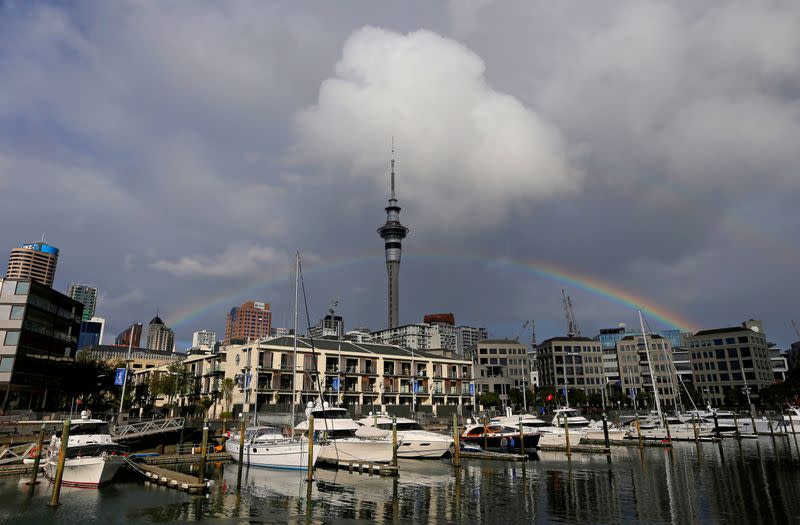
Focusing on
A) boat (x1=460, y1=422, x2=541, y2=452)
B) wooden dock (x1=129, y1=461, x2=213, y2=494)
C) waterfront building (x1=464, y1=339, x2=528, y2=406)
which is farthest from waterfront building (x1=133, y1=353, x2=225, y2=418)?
waterfront building (x1=464, y1=339, x2=528, y2=406)

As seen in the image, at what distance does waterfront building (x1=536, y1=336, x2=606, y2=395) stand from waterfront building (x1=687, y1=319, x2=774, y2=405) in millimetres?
28717

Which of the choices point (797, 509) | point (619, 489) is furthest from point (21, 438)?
point (797, 509)

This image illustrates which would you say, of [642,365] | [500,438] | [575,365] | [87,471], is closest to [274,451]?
[87,471]

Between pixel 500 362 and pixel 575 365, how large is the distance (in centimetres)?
2469

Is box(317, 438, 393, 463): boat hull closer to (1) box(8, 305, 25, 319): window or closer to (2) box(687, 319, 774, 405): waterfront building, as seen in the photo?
(1) box(8, 305, 25, 319): window

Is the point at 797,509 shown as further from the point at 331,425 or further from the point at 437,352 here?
the point at 437,352

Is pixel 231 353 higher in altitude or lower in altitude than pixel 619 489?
higher

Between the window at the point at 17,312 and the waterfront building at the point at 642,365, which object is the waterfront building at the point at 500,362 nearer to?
the waterfront building at the point at 642,365

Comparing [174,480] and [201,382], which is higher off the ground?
[201,382]

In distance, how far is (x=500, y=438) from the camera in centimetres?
5853

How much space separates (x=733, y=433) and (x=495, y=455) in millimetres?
52996

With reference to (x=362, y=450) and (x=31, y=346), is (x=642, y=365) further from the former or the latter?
(x=31, y=346)

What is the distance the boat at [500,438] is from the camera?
5719 centimetres

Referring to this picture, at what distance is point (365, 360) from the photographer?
343 feet
